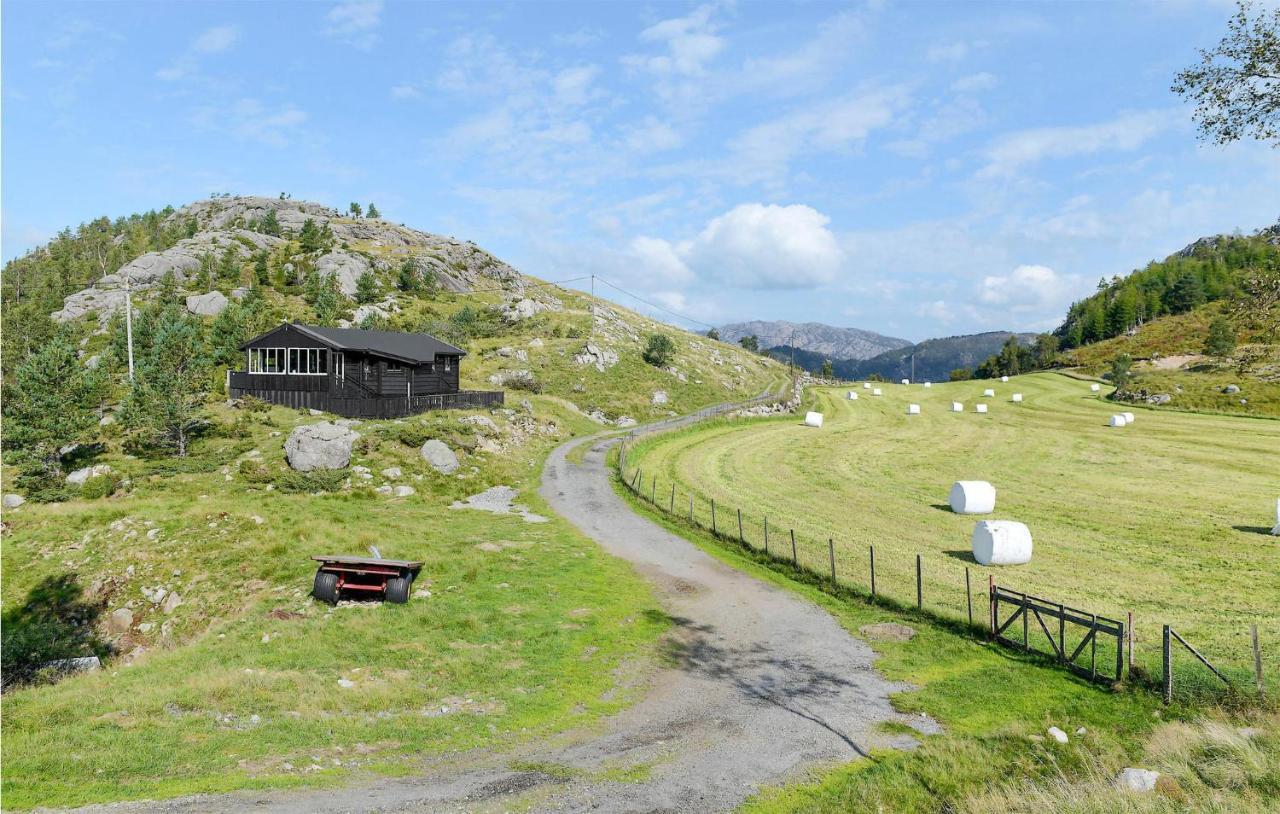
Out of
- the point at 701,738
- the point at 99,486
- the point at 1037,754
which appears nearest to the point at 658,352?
the point at 99,486

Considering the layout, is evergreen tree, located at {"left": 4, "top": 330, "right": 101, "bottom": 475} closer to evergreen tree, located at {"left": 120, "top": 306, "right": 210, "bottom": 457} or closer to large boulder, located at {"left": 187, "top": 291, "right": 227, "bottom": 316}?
evergreen tree, located at {"left": 120, "top": 306, "right": 210, "bottom": 457}

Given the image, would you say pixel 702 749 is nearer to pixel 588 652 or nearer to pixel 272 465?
pixel 588 652

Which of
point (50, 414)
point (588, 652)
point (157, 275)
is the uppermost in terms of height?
point (157, 275)

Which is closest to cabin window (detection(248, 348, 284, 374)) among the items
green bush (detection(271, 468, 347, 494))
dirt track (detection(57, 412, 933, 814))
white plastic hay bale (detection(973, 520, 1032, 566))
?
green bush (detection(271, 468, 347, 494))

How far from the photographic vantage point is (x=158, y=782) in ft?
38.8

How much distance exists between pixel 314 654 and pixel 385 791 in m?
7.85

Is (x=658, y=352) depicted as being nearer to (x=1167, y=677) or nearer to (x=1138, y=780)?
(x=1167, y=677)

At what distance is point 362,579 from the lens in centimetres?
2244

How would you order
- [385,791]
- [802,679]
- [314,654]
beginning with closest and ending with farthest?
[385,791], [802,679], [314,654]

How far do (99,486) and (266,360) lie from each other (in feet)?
73.1

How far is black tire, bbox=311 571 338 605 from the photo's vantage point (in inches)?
863

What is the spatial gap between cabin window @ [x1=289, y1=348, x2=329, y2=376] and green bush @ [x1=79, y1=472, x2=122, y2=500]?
1853 cm

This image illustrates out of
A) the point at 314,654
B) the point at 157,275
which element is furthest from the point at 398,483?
the point at 157,275

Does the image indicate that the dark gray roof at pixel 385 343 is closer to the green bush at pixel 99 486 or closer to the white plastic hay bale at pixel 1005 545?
the green bush at pixel 99 486
